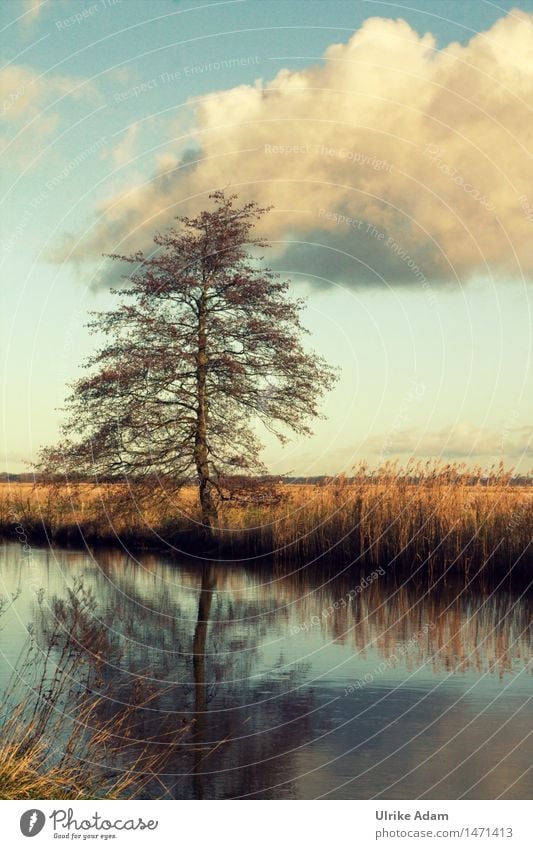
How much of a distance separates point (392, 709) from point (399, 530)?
13.8 m

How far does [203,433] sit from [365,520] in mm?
8502

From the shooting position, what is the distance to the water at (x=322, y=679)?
33.2 feet

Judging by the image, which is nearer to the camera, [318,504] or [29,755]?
[29,755]

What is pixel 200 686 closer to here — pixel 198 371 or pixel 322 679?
pixel 322 679

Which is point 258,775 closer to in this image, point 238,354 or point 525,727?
→ point 525,727

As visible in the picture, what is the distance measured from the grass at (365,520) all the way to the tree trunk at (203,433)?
44 cm

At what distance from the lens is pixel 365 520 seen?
90.2ft

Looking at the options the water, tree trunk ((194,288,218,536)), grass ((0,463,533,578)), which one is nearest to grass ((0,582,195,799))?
the water

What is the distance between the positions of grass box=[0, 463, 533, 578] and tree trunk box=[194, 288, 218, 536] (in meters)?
0.44

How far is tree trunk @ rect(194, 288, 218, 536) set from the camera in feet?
112

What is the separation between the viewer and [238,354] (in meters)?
34.3

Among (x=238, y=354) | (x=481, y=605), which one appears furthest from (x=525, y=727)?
(x=238, y=354)

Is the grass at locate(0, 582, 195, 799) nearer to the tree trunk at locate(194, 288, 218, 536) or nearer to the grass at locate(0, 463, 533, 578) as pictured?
the grass at locate(0, 463, 533, 578)

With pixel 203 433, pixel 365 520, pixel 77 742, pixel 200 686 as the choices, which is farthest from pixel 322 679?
pixel 203 433
